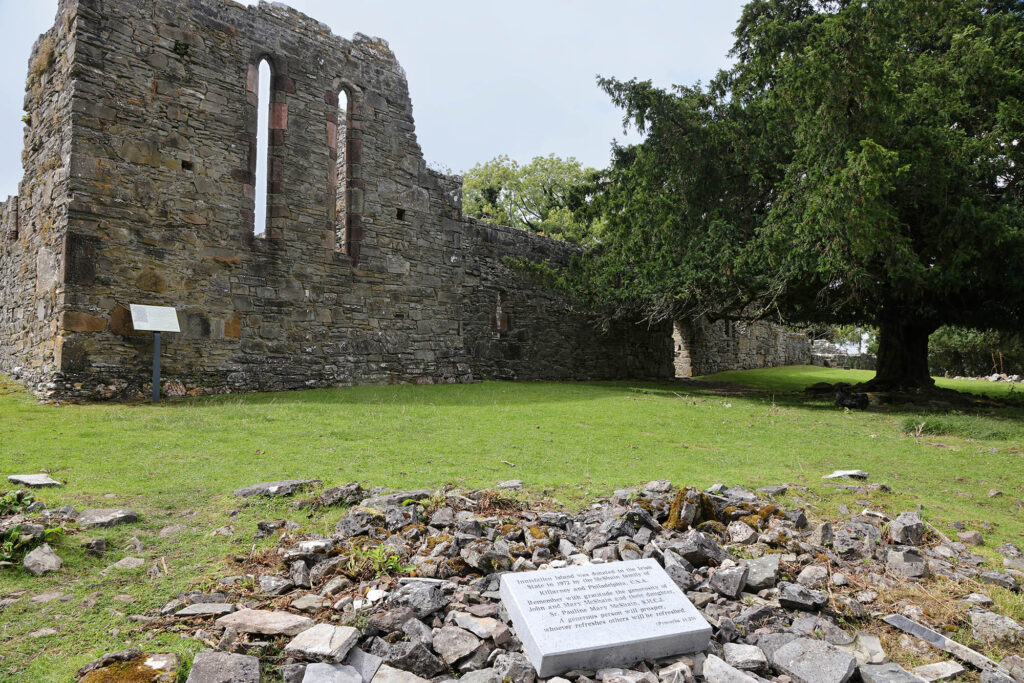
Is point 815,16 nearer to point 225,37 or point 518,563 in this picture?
point 225,37

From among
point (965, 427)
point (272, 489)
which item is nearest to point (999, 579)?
point (272, 489)

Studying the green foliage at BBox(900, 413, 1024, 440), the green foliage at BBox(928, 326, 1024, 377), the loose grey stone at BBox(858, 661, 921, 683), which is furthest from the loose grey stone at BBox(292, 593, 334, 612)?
the green foliage at BBox(928, 326, 1024, 377)

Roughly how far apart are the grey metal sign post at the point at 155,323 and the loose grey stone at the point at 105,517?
567cm

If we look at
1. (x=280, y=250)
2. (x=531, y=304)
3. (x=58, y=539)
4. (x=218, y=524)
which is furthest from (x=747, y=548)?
(x=531, y=304)

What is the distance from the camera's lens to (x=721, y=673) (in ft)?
8.45

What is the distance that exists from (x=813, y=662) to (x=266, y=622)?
239 centimetres

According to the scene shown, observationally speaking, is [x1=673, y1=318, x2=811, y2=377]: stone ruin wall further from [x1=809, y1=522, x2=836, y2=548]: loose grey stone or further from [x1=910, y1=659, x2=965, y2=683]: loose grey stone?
[x1=910, y1=659, x2=965, y2=683]: loose grey stone

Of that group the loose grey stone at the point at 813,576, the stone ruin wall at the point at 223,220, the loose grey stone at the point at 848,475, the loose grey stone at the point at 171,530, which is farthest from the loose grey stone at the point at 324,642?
the stone ruin wall at the point at 223,220

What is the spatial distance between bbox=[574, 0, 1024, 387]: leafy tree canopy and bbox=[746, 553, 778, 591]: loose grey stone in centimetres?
727

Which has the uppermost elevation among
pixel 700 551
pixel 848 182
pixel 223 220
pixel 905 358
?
pixel 848 182

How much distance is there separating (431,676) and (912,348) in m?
15.3

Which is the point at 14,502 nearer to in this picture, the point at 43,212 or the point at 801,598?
the point at 801,598

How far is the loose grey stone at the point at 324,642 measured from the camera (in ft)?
8.18

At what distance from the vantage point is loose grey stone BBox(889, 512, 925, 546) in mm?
3867
